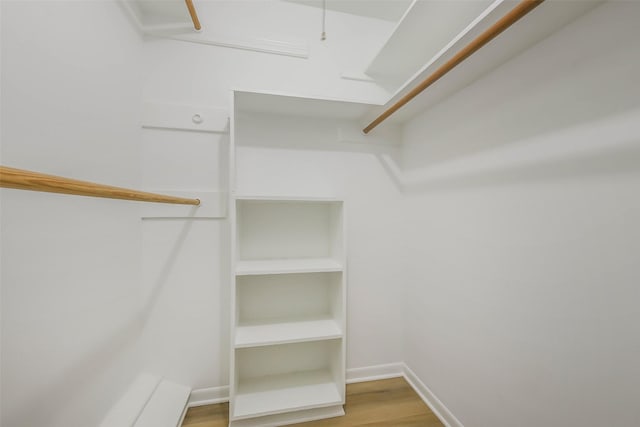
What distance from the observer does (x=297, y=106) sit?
129cm

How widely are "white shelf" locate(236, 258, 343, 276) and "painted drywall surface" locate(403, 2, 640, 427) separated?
63cm

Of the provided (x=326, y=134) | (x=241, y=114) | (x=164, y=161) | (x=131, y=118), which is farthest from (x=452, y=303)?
(x=131, y=118)

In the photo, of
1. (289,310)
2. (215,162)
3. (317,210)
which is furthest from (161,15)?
(289,310)

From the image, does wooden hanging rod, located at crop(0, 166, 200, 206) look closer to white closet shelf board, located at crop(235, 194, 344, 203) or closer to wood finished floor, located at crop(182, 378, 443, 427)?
white closet shelf board, located at crop(235, 194, 344, 203)

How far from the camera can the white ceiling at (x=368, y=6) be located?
4.73ft

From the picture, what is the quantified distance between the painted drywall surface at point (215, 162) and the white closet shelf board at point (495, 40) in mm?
563

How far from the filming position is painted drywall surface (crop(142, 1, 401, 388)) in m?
1.29

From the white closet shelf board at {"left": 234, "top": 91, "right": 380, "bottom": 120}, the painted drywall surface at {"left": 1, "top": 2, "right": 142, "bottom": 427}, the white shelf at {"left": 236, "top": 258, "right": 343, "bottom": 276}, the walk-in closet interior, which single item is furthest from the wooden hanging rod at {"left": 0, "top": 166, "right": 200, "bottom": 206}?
the white closet shelf board at {"left": 234, "top": 91, "right": 380, "bottom": 120}

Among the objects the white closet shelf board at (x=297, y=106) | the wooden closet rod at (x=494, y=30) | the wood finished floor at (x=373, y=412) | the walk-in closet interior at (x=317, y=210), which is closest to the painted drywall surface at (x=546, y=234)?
the walk-in closet interior at (x=317, y=210)

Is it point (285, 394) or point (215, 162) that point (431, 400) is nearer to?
point (285, 394)

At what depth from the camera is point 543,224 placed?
80 centimetres

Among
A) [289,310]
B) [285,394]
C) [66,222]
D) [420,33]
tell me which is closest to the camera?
[66,222]

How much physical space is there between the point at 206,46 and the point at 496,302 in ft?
6.41

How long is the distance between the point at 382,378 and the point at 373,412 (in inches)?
11.8
